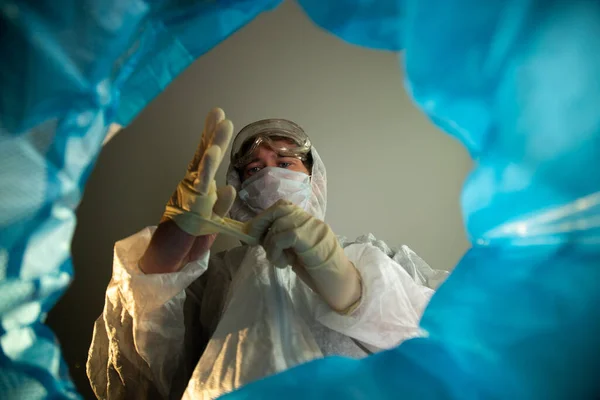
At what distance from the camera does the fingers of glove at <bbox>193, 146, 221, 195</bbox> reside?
653mm

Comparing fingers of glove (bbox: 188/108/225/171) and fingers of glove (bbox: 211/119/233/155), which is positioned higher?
fingers of glove (bbox: 188/108/225/171)

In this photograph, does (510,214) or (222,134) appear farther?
(222,134)

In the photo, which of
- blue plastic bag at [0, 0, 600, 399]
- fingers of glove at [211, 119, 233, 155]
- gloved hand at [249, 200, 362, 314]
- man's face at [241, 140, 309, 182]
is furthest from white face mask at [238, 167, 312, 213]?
blue plastic bag at [0, 0, 600, 399]

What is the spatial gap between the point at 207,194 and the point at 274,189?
12.7 inches

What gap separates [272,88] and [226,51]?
0.18 metres

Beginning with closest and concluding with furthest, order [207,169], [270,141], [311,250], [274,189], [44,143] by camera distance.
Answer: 1. [44,143]
2. [207,169]
3. [311,250]
4. [274,189]
5. [270,141]

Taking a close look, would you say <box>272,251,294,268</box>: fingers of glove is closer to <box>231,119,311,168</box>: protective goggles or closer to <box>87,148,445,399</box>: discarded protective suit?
<box>87,148,445,399</box>: discarded protective suit

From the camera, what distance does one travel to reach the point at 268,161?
1.07m

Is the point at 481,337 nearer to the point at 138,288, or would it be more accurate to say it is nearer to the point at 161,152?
the point at 138,288

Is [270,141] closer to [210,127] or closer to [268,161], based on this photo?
[268,161]

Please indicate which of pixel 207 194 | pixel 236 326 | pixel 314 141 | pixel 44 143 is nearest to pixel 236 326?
pixel 236 326

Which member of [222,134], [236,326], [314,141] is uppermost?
[314,141]

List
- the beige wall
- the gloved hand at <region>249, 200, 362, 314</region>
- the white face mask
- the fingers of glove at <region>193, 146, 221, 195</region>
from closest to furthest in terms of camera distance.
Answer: the fingers of glove at <region>193, 146, 221, 195</region>, the gloved hand at <region>249, 200, 362, 314</region>, the white face mask, the beige wall

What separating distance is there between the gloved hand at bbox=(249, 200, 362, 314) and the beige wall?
0.57 m
